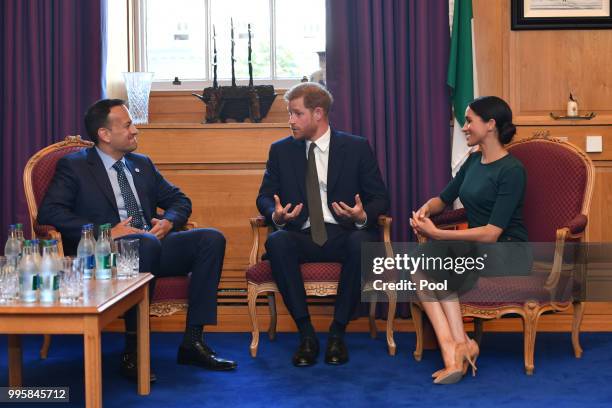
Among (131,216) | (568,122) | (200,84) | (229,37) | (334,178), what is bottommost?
(131,216)

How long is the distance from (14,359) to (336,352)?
4.62 ft

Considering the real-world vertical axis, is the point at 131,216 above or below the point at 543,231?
above

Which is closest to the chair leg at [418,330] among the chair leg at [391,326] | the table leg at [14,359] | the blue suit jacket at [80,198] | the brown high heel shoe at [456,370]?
the chair leg at [391,326]

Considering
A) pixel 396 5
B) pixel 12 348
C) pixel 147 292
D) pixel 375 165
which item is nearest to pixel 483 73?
pixel 396 5

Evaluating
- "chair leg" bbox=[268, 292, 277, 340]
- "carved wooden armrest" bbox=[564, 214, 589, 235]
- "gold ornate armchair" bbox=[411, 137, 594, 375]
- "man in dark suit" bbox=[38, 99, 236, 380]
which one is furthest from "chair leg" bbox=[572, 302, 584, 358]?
"man in dark suit" bbox=[38, 99, 236, 380]

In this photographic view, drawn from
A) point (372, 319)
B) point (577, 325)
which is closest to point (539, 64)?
point (577, 325)

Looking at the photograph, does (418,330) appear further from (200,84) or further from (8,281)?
(200,84)

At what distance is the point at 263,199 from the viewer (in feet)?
14.4

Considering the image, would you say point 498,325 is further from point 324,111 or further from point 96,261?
point 96,261

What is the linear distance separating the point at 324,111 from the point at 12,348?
6.23 ft

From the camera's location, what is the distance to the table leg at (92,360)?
2752 millimetres

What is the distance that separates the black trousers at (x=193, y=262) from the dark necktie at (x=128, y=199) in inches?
7.2

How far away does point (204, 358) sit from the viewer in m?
3.85

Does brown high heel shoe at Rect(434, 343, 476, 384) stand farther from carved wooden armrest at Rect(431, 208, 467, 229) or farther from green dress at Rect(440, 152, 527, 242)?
carved wooden armrest at Rect(431, 208, 467, 229)
